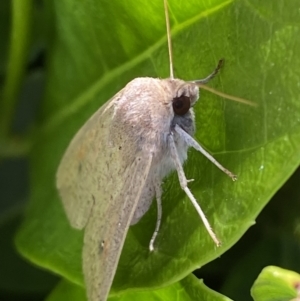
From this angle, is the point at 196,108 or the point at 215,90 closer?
the point at 215,90

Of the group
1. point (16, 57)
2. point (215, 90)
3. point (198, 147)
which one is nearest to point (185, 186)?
point (198, 147)

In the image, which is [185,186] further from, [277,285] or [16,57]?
[16,57]

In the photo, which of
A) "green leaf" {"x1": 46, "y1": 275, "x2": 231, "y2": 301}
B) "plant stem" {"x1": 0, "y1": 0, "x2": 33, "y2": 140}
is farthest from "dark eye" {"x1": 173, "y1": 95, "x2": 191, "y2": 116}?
"plant stem" {"x1": 0, "y1": 0, "x2": 33, "y2": 140}

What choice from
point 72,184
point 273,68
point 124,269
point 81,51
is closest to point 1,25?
point 81,51

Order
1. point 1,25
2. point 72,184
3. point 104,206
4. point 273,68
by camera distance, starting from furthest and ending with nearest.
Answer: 1. point 1,25
2. point 72,184
3. point 104,206
4. point 273,68

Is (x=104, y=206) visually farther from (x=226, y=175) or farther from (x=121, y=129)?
(x=226, y=175)

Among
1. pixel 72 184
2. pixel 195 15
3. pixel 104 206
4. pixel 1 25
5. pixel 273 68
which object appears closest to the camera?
pixel 273 68

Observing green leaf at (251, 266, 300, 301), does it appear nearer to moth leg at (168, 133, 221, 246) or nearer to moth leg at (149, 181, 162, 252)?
moth leg at (168, 133, 221, 246)
